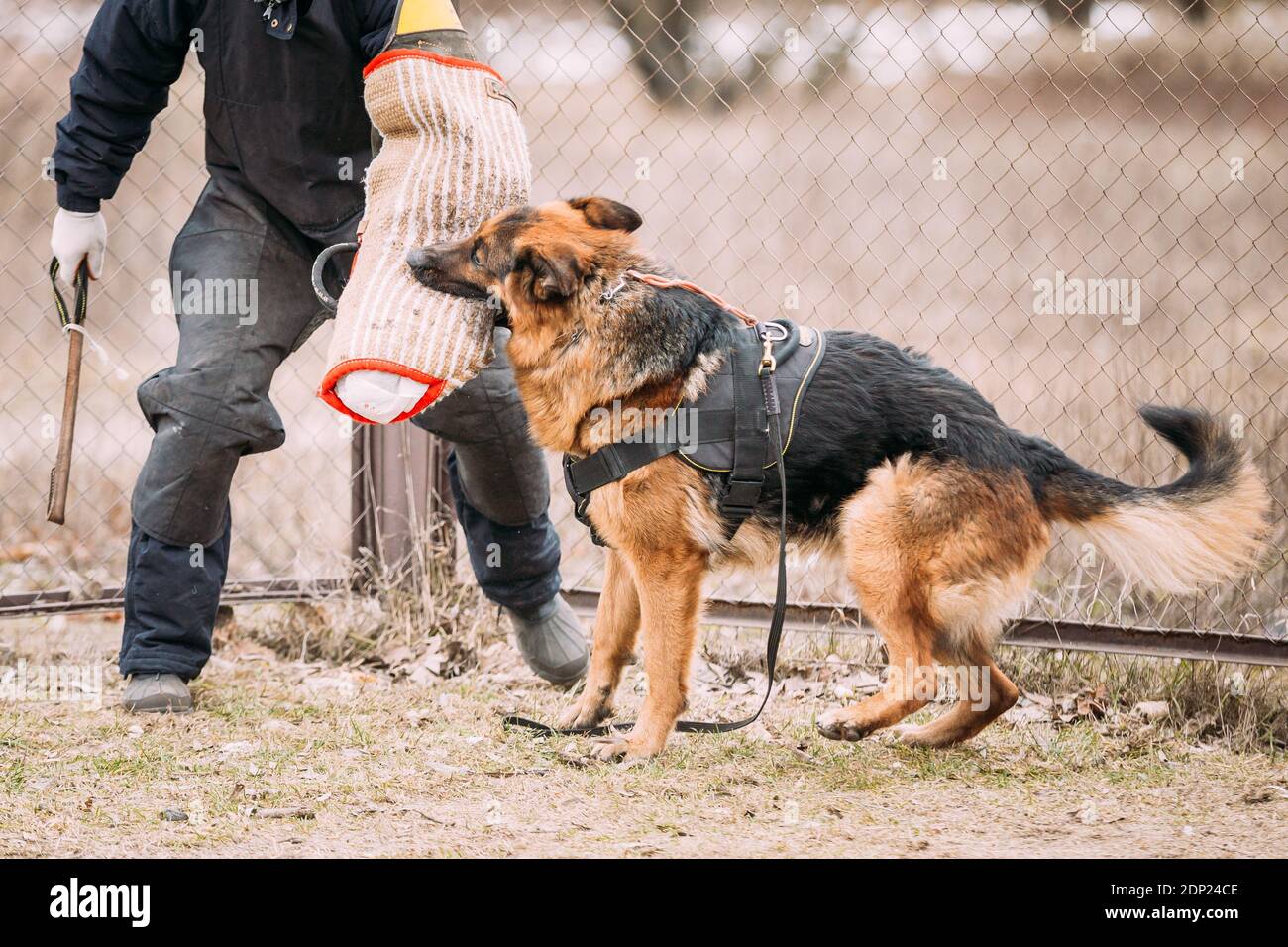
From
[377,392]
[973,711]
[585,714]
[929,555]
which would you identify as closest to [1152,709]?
[973,711]

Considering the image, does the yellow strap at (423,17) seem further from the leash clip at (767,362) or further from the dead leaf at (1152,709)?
the dead leaf at (1152,709)

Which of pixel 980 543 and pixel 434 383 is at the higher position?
pixel 434 383

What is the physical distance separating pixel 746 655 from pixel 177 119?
814 cm

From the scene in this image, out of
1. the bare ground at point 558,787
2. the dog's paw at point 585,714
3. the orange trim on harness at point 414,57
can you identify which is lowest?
the bare ground at point 558,787

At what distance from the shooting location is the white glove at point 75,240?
3.68 m

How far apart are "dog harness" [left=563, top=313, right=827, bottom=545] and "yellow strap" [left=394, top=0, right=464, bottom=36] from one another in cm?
129

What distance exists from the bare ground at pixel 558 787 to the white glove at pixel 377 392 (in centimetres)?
108

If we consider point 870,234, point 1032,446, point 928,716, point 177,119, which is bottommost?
point 928,716

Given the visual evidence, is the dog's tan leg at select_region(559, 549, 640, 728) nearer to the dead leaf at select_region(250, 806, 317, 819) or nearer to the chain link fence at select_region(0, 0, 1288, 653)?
the dead leaf at select_region(250, 806, 317, 819)

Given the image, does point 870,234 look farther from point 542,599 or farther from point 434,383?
point 434,383

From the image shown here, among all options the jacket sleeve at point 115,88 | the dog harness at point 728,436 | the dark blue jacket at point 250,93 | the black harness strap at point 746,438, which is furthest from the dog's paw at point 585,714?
the jacket sleeve at point 115,88

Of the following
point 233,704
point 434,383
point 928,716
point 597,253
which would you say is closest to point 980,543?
point 928,716

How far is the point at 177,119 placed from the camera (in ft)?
32.7

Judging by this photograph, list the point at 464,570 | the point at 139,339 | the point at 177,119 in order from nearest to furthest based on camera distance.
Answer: the point at 464,570 < the point at 139,339 < the point at 177,119
